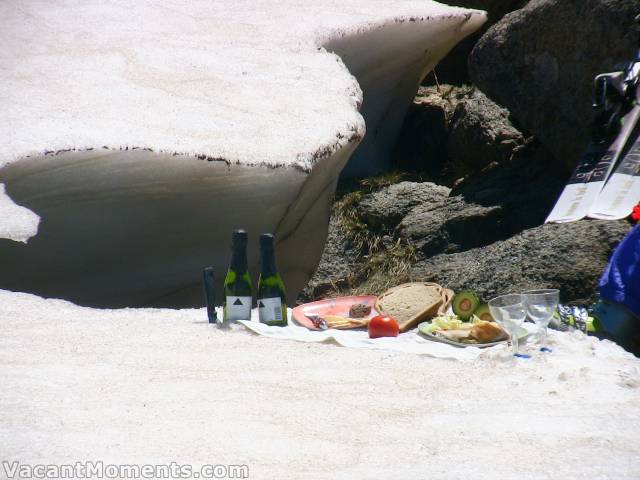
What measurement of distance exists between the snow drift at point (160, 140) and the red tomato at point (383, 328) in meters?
1.02

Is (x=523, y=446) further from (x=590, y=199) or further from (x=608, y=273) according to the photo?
(x=590, y=199)

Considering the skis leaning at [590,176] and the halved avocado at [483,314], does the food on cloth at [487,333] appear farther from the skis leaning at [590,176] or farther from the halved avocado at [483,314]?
the skis leaning at [590,176]

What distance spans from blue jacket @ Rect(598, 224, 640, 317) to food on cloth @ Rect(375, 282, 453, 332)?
22.6 inches


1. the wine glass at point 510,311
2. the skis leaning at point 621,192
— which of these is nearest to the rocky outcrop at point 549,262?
the skis leaning at point 621,192

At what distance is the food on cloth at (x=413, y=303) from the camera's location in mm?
3033

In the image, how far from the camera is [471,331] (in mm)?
2703

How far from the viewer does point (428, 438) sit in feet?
6.09

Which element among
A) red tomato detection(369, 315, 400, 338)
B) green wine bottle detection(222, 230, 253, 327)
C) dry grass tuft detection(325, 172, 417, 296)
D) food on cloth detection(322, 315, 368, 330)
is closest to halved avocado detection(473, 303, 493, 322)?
red tomato detection(369, 315, 400, 338)

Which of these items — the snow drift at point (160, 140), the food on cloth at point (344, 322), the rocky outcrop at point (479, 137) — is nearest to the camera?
the food on cloth at point (344, 322)

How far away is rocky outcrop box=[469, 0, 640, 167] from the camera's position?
469 centimetres

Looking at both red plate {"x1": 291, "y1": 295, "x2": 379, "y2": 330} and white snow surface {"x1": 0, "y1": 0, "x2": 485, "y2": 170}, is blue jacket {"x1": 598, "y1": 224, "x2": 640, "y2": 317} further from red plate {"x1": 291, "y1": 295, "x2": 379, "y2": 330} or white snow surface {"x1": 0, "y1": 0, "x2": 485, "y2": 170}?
white snow surface {"x1": 0, "y1": 0, "x2": 485, "y2": 170}

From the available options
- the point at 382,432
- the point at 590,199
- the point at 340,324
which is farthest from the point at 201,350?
the point at 590,199

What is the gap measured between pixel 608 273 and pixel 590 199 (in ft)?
4.84

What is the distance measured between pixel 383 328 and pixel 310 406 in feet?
2.77
